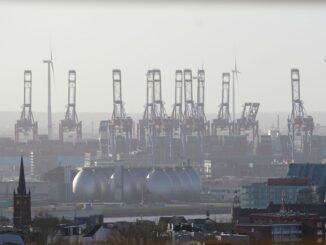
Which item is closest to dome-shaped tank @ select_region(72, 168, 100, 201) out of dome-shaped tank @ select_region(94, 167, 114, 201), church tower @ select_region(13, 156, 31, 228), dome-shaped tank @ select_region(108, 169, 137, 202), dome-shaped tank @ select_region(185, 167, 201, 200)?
dome-shaped tank @ select_region(94, 167, 114, 201)

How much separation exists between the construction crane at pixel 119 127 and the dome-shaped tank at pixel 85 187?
5.96m

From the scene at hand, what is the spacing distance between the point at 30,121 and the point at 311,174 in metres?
14.0

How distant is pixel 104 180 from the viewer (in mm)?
20266

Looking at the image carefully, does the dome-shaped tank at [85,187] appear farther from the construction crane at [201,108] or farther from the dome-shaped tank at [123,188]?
the construction crane at [201,108]

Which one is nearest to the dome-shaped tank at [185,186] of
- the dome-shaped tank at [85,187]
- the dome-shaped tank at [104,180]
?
the dome-shaped tank at [104,180]

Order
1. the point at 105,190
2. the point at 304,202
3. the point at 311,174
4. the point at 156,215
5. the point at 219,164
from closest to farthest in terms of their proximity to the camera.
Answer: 1. the point at 304,202
2. the point at 311,174
3. the point at 156,215
4. the point at 105,190
5. the point at 219,164

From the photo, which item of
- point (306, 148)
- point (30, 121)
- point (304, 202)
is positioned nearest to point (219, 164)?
point (306, 148)

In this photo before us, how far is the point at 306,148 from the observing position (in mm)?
25844

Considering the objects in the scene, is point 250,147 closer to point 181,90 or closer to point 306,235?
point 181,90

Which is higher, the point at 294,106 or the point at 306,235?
the point at 294,106

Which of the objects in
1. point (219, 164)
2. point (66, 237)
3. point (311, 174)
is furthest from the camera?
point (219, 164)

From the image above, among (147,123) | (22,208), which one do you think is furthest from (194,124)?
(22,208)

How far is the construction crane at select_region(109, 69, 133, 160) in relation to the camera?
86.7 feet

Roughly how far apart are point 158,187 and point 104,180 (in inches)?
33.9
